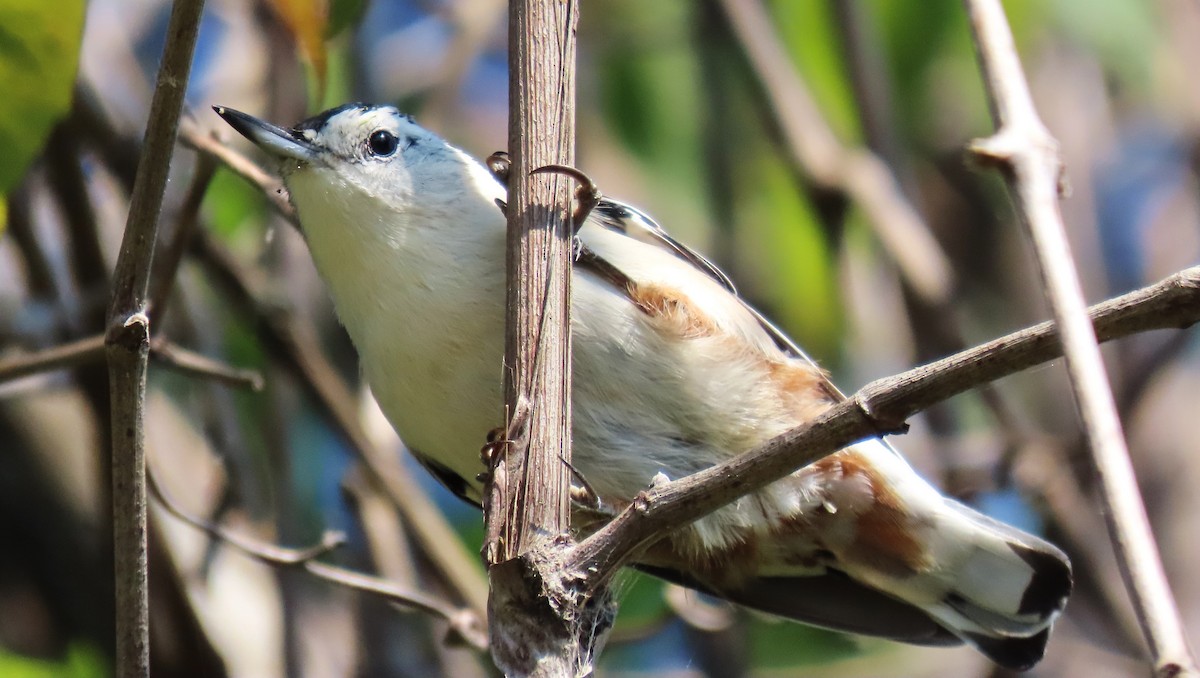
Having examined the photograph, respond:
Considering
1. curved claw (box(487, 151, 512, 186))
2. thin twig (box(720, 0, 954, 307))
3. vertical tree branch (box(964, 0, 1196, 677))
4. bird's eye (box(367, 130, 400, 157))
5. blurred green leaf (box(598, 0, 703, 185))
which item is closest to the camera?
vertical tree branch (box(964, 0, 1196, 677))

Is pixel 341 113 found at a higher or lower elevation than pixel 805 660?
higher

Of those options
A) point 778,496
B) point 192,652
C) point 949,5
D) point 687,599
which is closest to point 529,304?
point 778,496

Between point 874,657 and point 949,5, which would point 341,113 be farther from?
point 874,657

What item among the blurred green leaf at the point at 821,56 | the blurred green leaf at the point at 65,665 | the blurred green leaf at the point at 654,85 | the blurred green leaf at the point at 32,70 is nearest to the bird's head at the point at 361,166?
the blurred green leaf at the point at 32,70

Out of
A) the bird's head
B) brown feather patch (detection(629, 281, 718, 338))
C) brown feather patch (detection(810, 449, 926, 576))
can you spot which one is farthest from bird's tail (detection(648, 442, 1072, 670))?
the bird's head

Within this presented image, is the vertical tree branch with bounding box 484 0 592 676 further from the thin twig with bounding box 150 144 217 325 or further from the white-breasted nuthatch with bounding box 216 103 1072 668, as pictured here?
the thin twig with bounding box 150 144 217 325

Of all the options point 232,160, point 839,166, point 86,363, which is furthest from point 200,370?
point 839,166

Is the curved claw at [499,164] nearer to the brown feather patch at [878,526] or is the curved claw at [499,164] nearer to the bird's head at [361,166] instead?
the bird's head at [361,166]
